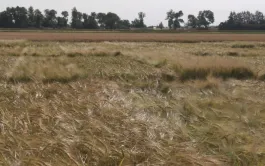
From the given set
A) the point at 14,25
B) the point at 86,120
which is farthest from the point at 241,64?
the point at 14,25

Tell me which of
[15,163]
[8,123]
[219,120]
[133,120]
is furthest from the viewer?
[219,120]

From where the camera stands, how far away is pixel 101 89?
278 inches

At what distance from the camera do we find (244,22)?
14675cm

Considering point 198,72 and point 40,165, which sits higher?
point 40,165

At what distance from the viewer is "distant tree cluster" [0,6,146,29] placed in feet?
383

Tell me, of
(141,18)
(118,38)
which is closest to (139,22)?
(141,18)

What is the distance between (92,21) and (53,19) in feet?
39.8

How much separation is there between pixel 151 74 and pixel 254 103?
6.30 m

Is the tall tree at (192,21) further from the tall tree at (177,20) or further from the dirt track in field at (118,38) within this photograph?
the dirt track in field at (118,38)

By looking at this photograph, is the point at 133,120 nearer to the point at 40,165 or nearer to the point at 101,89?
the point at 40,165

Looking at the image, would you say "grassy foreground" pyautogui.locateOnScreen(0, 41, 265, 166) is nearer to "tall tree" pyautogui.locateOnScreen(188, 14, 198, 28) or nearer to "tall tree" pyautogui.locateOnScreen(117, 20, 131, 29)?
"tall tree" pyautogui.locateOnScreen(117, 20, 131, 29)

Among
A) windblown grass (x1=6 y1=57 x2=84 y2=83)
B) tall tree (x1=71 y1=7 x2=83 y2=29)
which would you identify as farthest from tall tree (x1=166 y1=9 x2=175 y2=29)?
windblown grass (x1=6 y1=57 x2=84 y2=83)

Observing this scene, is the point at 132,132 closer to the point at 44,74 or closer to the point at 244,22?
the point at 44,74

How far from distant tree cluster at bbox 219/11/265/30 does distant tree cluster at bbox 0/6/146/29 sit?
33613 millimetres
